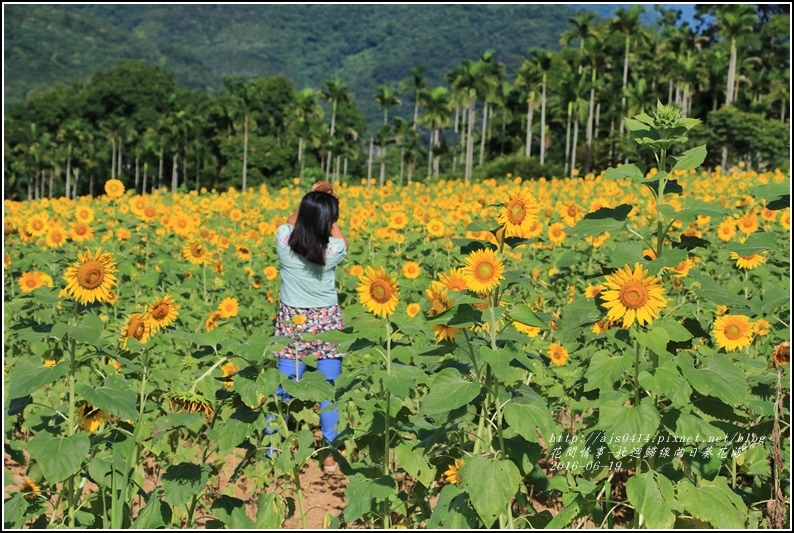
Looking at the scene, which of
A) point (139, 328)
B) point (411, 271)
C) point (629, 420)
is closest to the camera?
point (629, 420)

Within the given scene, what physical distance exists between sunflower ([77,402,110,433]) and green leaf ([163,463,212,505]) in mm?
372

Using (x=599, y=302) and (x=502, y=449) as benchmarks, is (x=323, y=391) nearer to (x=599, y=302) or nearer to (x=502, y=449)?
(x=502, y=449)

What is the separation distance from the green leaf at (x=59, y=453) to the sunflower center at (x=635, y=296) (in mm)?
1592

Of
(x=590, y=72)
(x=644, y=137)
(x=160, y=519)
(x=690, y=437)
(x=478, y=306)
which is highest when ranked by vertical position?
(x=590, y=72)

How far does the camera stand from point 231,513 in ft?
8.43

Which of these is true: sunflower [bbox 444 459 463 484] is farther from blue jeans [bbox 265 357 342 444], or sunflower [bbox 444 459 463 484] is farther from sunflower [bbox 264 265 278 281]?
sunflower [bbox 264 265 278 281]

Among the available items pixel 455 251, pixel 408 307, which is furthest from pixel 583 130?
pixel 408 307

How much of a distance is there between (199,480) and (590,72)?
46.9 meters

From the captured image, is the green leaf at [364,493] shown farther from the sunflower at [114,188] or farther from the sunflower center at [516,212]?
the sunflower at [114,188]

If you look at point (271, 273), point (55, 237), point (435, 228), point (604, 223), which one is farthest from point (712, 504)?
point (55, 237)

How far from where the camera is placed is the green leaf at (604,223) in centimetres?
226

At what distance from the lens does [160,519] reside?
8.02ft

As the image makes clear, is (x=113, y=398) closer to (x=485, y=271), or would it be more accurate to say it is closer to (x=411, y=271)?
(x=485, y=271)

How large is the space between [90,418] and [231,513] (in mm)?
608
